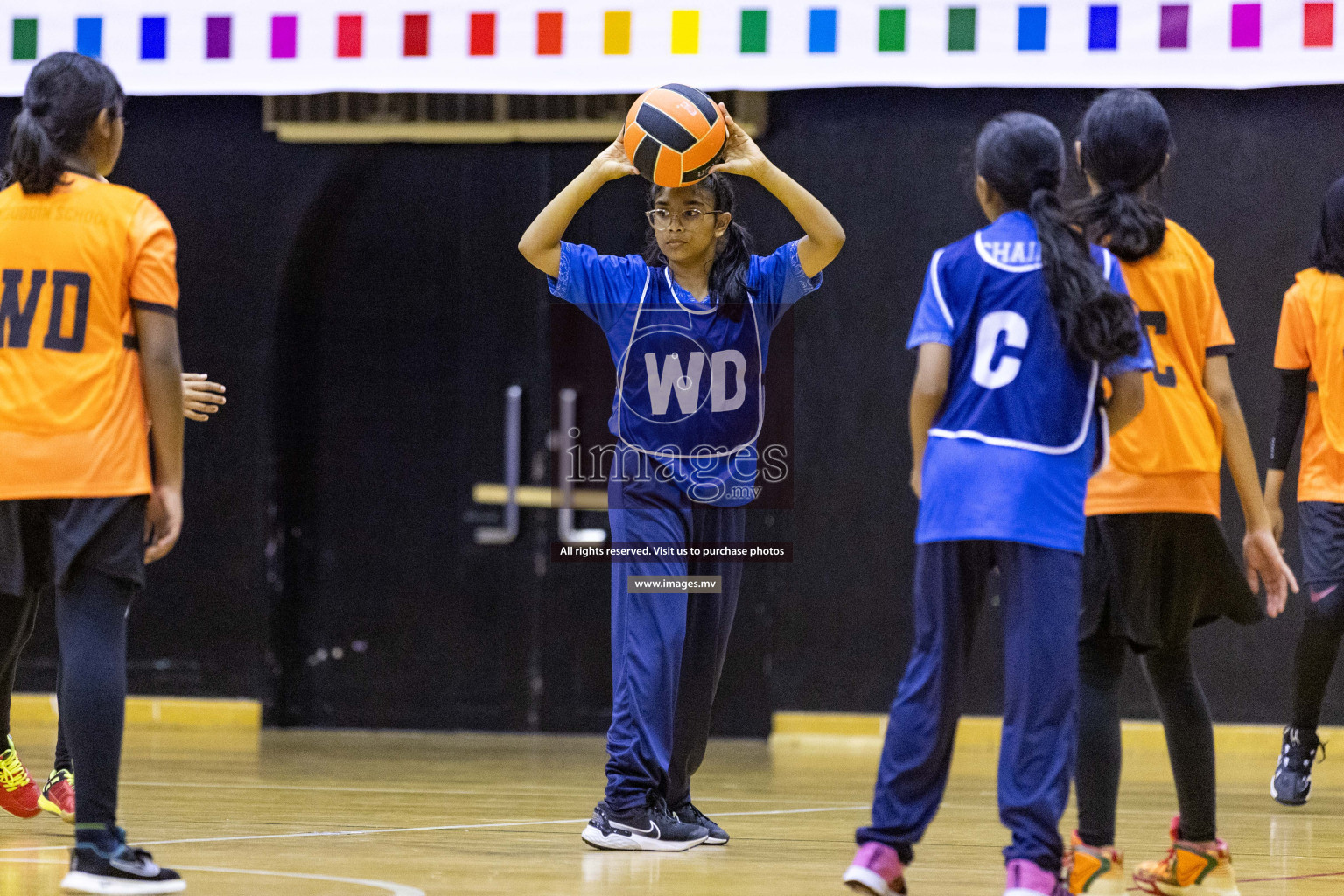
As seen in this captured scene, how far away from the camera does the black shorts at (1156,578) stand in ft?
9.57

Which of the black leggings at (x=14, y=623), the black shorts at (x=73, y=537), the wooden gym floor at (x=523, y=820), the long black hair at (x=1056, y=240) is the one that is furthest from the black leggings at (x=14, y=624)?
the long black hair at (x=1056, y=240)

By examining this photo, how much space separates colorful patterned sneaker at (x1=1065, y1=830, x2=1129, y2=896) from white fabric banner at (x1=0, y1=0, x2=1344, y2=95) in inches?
135

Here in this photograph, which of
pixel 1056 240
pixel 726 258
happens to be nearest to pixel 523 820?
pixel 726 258

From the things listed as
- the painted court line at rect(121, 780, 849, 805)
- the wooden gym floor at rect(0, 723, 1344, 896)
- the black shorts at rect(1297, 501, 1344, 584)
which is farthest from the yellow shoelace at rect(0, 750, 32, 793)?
the black shorts at rect(1297, 501, 1344, 584)

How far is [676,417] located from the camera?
Result: 12.3ft

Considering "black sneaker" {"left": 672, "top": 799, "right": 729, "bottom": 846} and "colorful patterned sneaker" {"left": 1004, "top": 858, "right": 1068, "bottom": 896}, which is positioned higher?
"colorful patterned sneaker" {"left": 1004, "top": 858, "right": 1068, "bottom": 896}

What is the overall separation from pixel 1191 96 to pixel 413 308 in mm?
3388

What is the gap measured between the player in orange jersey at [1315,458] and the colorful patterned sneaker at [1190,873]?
1.68 metres

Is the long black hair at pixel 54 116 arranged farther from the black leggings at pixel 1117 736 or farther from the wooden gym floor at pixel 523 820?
the black leggings at pixel 1117 736

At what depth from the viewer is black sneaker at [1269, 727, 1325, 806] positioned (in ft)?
14.8

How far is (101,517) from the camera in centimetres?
277

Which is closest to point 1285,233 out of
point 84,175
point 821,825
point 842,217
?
point 842,217

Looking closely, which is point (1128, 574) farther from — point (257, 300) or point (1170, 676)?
point (257, 300)

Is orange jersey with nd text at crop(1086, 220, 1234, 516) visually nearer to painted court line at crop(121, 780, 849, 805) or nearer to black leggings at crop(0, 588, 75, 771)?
painted court line at crop(121, 780, 849, 805)
